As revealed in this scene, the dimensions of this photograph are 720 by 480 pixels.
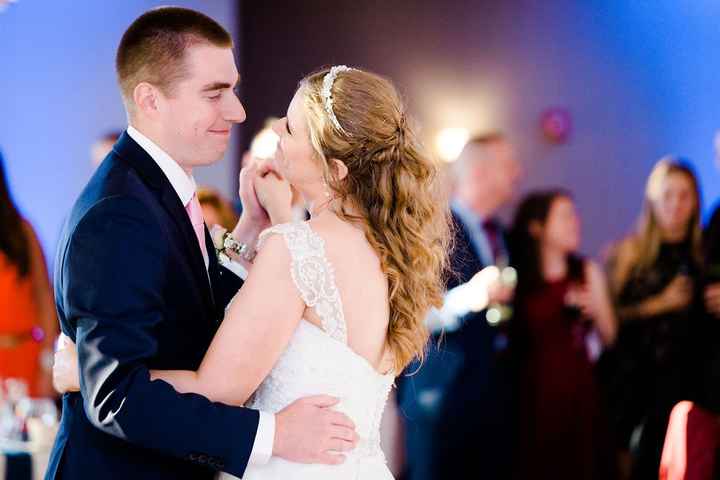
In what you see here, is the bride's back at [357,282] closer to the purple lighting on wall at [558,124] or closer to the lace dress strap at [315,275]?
the lace dress strap at [315,275]

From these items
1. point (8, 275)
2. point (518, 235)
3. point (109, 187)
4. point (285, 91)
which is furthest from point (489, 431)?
point (109, 187)

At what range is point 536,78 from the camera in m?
6.98

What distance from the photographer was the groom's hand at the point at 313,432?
2035 millimetres

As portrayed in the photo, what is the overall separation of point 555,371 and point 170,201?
3.40 meters

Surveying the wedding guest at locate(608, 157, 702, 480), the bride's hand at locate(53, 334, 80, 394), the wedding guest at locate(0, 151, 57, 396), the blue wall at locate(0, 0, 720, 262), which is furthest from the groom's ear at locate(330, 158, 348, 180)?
the blue wall at locate(0, 0, 720, 262)

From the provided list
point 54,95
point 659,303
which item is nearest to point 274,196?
point 659,303

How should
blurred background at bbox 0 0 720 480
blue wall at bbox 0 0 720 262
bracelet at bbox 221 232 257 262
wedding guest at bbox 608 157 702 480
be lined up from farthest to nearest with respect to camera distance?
blue wall at bbox 0 0 720 262 → blurred background at bbox 0 0 720 480 → wedding guest at bbox 608 157 702 480 → bracelet at bbox 221 232 257 262

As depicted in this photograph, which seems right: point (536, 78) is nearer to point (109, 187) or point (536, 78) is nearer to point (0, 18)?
point (0, 18)

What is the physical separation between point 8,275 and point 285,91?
2521 mm

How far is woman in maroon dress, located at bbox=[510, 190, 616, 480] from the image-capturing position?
5.13 metres

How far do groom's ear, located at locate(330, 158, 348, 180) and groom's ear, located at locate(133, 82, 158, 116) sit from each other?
397 mm

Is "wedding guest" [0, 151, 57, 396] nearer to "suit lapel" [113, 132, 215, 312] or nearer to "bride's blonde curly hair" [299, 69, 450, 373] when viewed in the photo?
"suit lapel" [113, 132, 215, 312]

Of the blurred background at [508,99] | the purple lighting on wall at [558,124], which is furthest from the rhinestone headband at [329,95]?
the purple lighting on wall at [558,124]

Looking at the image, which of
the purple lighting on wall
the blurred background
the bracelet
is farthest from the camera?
the purple lighting on wall
